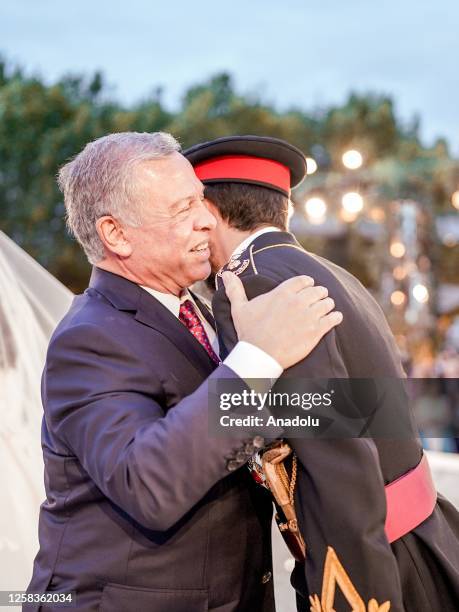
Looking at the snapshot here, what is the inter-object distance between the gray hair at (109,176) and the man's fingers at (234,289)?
28cm

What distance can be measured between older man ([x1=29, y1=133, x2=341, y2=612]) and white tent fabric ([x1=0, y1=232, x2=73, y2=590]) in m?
1.17

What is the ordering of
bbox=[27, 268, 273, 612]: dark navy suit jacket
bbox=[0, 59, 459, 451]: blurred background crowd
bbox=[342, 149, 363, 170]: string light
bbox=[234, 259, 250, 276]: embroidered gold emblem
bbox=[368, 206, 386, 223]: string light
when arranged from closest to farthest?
bbox=[27, 268, 273, 612]: dark navy suit jacket < bbox=[234, 259, 250, 276]: embroidered gold emblem < bbox=[342, 149, 363, 170]: string light < bbox=[0, 59, 459, 451]: blurred background crowd < bbox=[368, 206, 386, 223]: string light

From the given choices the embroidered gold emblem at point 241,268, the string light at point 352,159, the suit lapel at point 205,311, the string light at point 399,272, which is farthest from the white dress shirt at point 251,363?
the string light at point 399,272

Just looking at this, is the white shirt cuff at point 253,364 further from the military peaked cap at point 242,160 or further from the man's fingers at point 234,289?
the military peaked cap at point 242,160

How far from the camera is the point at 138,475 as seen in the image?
1.40 meters

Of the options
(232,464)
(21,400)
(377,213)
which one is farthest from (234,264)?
(377,213)

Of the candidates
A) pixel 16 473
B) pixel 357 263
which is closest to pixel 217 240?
pixel 16 473

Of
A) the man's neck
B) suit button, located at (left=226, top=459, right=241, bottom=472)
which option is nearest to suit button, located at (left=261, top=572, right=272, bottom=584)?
suit button, located at (left=226, top=459, right=241, bottom=472)

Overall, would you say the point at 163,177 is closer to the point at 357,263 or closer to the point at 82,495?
the point at 82,495

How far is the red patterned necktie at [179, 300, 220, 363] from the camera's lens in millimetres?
1916

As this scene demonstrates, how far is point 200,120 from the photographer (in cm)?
1972

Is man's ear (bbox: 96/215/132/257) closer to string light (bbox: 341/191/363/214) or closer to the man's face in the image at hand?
the man's face

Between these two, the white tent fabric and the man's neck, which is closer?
the man's neck

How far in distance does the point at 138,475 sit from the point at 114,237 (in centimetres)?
63
